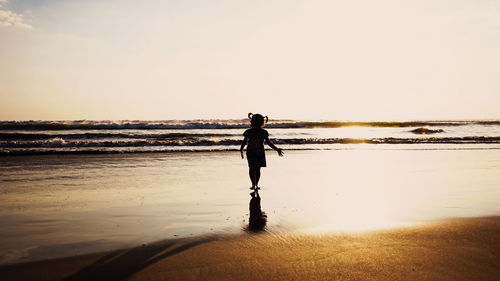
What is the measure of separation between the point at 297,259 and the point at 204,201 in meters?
3.75

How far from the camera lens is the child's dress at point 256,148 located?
9.31 metres

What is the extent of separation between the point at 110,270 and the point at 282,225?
2655 mm

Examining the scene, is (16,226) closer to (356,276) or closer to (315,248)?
(315,248)

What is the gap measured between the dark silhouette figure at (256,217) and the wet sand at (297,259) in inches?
15.4

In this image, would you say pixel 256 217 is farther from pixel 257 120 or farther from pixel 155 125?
pixel 155 125

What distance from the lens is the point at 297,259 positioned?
4.14m

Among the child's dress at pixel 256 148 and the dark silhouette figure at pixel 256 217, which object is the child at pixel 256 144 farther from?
the dark silhouette figure at pixel 256 217

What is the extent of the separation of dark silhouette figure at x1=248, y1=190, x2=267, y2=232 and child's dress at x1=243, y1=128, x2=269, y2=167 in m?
1.54

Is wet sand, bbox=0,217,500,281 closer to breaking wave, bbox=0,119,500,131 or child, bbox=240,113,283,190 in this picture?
child, bbox=240,113,283,190

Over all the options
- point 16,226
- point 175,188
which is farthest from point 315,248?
point 175,188

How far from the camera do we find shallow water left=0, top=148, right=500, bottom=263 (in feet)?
17.5

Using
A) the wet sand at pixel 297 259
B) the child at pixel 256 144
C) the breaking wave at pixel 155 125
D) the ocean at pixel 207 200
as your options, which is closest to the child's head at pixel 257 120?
the child at pixel 256 144

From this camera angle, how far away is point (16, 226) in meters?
5.68

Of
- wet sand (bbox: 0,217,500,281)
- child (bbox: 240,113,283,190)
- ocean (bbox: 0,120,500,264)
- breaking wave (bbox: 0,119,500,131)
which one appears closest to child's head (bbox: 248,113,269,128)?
child (bbox: 240,113,283,190)
